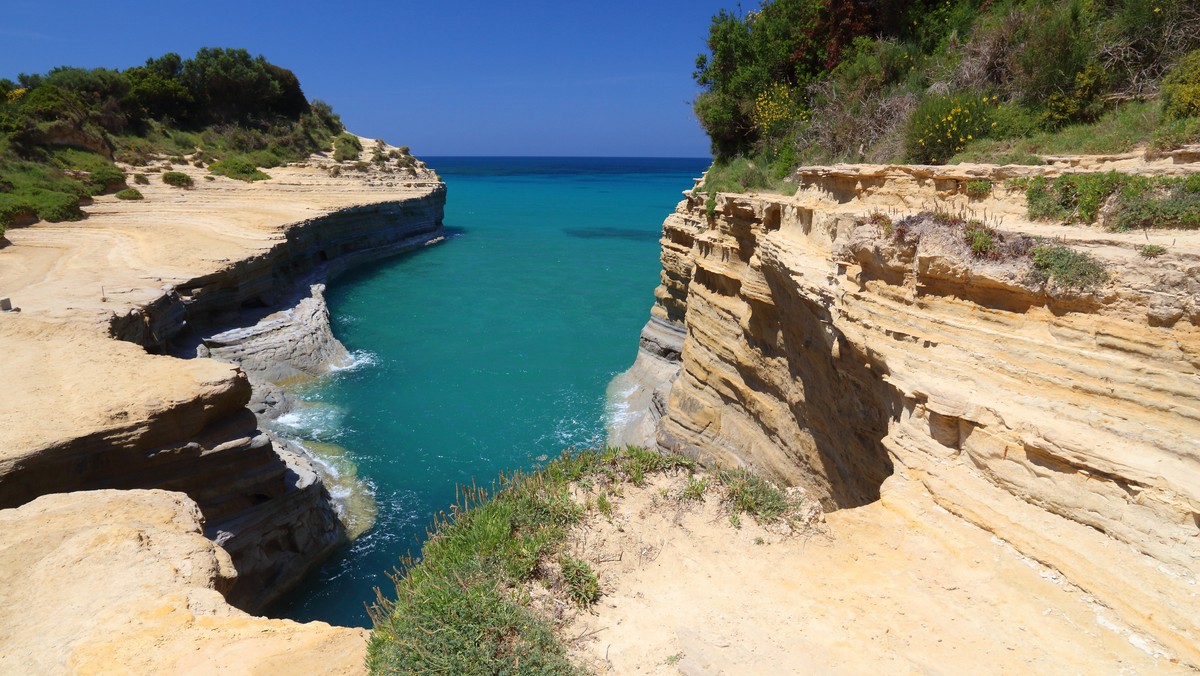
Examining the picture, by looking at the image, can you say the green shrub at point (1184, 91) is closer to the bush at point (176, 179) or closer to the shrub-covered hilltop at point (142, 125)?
the shrub-covered hilltop at point (142, 125)

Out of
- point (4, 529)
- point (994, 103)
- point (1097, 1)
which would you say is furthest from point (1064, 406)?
point (4, 529)

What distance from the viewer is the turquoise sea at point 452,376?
13.6 meters

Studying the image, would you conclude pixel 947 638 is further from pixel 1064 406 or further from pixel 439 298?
pixel 439 298

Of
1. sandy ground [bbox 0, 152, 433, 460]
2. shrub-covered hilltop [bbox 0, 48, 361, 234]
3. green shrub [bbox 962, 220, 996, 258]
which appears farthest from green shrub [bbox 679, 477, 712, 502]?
shrub-covered hilltop [bbox 0, 48, 361, 234]

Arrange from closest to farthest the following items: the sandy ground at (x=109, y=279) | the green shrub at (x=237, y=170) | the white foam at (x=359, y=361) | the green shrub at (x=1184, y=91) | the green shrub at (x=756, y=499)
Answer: the green shrub at (x=756, y=499)
the green shrub at (x=1184, y=91)
the sandy ground at (x=109, y=279)
the white foam at (x=359, y=361)
the green shrub at (x=237, y=170)

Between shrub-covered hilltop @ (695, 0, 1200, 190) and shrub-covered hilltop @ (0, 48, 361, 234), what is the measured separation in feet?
80.0

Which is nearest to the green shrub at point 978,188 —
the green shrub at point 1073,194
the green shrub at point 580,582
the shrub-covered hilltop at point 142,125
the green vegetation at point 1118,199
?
the green vegetation at point 1118,199

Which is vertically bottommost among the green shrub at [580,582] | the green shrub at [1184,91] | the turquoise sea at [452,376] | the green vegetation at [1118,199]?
the turquoise sea at [452,376]

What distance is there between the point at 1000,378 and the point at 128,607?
834cm

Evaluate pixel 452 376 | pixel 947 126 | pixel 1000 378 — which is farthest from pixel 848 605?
pixel 452 376

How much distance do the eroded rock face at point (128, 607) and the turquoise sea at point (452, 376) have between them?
15.2 feet

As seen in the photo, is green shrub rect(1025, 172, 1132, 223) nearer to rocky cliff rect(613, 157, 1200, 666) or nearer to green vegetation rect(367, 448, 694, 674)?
rocky cliff rect(613, 157, 1200, 666)

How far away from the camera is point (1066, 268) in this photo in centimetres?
577

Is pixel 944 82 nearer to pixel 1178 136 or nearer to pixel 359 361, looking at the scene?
pixel 1178 136
